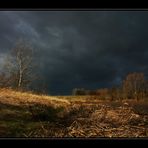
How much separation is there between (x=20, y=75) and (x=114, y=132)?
3.98 feet

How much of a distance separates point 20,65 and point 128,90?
4.10 feet

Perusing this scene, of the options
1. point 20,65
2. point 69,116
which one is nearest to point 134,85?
point 69,116

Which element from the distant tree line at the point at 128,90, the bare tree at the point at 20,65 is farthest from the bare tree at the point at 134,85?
the bare tree at the point at 20,65

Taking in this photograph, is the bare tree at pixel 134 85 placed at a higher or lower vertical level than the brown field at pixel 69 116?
higher

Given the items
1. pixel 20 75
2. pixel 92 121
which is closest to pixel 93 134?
pixel 92 121

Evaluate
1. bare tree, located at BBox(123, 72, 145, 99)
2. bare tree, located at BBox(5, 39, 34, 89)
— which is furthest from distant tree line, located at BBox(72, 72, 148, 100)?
bare tree, located at BBox(5, 39, 34, 89)

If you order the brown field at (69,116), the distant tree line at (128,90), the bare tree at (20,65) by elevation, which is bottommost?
the brown field at (69,116)

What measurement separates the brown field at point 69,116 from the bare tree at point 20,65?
0.44 ft

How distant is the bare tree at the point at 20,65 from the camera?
3.62m

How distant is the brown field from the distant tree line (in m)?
0.06

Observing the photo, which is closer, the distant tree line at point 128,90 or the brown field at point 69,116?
the brown field at point 69,116

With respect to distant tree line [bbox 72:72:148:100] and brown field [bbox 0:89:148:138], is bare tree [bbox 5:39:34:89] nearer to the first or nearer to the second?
brown field [bbox 0:89:148:138]

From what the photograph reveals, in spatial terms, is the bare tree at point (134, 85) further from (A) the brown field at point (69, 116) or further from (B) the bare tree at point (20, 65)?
(B) the bare tree at point (20, 65)
